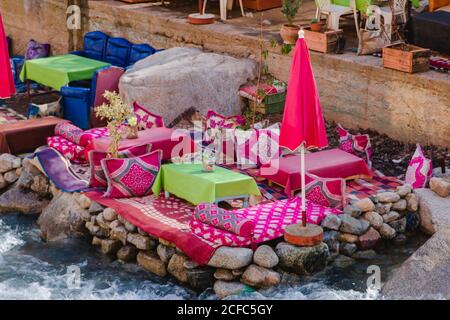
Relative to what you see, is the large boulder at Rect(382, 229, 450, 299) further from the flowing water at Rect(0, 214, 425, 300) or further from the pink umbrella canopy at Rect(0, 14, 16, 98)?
the pink umbrella canopy at Rect(0, 14, 16, 98)

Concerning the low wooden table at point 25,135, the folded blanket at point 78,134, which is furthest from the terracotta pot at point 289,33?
the low wooden table at point 25,135

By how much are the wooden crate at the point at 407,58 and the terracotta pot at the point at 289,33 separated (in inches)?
70.3

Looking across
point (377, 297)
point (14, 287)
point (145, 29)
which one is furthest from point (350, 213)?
point (145, 29)

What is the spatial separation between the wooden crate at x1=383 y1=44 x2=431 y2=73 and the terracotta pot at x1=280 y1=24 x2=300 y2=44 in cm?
179

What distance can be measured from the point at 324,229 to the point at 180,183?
187 centimetres

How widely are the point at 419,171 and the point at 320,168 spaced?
47.0 inches

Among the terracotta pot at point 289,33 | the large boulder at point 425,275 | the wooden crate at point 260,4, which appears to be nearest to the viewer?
the large boulder at point 425,275

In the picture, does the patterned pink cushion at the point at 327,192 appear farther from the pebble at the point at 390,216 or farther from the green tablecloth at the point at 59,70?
the green tablecloth at the point at 59,70

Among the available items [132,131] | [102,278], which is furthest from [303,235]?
[132,131]

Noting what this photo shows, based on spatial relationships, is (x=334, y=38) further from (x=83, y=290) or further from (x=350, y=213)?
(x=83, y=290)

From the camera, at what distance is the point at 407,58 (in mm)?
13586

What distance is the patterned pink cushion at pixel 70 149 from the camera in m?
13.9

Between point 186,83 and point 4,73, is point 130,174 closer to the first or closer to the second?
point 4,73

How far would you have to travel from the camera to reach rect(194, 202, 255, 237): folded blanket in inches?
428
